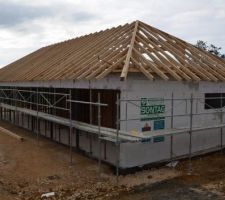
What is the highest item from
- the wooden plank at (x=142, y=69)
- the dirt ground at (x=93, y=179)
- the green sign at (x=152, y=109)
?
the wooden plank at (x=142, y=69)

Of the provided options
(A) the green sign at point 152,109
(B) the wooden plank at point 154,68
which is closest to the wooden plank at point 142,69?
(B) the wooden plank at point 154,68

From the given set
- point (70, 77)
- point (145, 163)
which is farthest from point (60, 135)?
point (145, 163)

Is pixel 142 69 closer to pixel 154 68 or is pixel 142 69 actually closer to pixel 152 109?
pixel 154 68

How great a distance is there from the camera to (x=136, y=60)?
423 inches

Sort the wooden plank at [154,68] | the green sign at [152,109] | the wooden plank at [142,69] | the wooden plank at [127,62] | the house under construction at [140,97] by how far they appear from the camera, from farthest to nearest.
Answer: the green sign at [152,109], the house under construction at [140,97], the wooden plank at [154,68], the wooden plank at [142,69], the wooden plank at [127,62]

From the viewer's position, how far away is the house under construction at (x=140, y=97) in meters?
10.4

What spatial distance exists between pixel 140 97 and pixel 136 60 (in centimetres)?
119

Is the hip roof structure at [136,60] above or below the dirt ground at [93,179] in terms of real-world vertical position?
above

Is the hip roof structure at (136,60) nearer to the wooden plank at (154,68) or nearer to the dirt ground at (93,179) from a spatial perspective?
the wooden plank at (154,68)

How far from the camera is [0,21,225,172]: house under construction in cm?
1038

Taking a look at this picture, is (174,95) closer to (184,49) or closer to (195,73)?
(195,73)

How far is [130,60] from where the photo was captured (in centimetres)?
1061

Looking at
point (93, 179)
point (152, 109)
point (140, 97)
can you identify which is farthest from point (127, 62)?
point (93, 179)

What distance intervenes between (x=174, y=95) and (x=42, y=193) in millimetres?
5504
